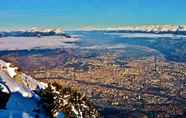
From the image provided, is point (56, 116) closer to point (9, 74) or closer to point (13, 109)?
point (13, 109)

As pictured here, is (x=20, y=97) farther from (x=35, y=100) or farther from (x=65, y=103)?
(x=65, y=103)

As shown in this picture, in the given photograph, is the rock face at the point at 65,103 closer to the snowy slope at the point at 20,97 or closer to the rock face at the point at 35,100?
the rock face at the point at 35,100

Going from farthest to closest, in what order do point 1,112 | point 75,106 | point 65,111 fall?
point 75,106 → point 65,111 → point 1,112

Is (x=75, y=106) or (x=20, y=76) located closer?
(x=75, y=106)

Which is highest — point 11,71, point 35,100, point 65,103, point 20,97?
point 11,71

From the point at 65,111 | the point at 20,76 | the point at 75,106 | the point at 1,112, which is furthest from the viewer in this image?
the point at 20,76

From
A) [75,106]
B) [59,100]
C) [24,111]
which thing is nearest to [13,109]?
[24,111]

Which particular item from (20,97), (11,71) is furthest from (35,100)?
(11,71)

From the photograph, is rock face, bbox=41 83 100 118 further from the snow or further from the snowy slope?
the snow

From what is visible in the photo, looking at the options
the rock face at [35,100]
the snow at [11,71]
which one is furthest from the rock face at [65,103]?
the snow at [11,71]
